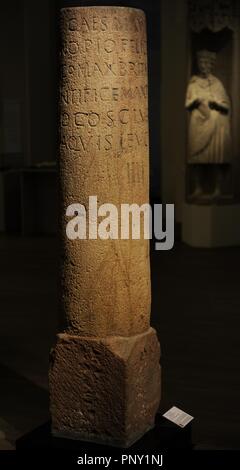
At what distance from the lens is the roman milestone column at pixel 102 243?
3.11 m

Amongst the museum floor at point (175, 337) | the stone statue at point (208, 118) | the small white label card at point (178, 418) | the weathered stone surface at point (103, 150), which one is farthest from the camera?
the stone statue at point (208, 118)

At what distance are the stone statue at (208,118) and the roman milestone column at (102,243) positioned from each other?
6950 millimetres

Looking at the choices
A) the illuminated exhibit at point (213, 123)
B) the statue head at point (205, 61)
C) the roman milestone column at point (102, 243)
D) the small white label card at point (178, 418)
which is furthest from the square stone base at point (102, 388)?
the statue head at point (205, 61)

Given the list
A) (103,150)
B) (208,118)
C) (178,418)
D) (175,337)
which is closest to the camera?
(103,150)

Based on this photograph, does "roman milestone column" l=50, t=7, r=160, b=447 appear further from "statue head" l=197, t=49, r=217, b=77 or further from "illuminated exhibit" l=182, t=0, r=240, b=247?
"statue head" l=197, t=49, r=217, b=77

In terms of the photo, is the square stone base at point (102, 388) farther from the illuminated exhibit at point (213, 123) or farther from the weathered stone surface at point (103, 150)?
the illuminated exhibit at point (213, 123)

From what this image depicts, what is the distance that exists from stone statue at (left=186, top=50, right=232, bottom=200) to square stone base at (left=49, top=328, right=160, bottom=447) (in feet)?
23.1

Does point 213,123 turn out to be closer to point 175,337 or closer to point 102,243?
point 175,337

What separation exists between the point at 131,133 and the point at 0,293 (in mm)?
4335

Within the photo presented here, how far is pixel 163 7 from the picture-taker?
12414 millimetres

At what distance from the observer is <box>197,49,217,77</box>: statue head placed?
10078 mm

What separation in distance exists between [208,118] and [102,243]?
7187 mm

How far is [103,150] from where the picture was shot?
3.12 meters

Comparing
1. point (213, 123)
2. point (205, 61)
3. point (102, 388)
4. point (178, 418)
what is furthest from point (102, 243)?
point (205, 61)
